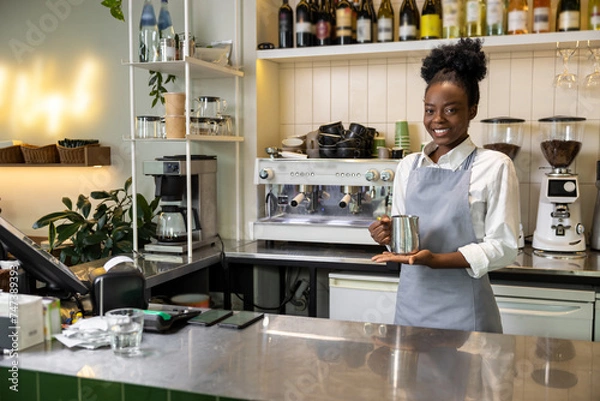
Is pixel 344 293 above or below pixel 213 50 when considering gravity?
below

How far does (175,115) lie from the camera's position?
3020 millimetres

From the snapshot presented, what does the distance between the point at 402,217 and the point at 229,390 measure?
0.85 m

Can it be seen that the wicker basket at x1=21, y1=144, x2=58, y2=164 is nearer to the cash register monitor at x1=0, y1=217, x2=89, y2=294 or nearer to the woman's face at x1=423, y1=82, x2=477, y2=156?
the cash register monitor at x1=0, y1=217, x2=89, y2=294

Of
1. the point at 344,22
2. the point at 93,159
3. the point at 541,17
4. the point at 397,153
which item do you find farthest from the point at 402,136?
the point at 93,159

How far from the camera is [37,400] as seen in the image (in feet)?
4.47

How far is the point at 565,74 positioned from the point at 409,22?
817 mm

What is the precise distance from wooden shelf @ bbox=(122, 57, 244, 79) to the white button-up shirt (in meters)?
1.44

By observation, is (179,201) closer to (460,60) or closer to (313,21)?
(313,21)

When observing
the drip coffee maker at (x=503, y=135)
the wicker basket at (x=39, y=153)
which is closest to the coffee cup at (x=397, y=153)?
the drip coffee maker at (x=503, y=135)

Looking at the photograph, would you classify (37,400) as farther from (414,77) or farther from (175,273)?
(414,77)

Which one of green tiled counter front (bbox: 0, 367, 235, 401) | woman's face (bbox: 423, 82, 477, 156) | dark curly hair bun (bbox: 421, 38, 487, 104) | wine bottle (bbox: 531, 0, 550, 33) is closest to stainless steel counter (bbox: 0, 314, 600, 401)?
green tiled counter front (bbox: 0, 367, 235, 401)

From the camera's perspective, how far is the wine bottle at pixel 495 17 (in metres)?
3.06

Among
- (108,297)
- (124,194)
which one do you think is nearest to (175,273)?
(108,297)

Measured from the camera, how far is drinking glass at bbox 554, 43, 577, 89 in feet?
10.4
